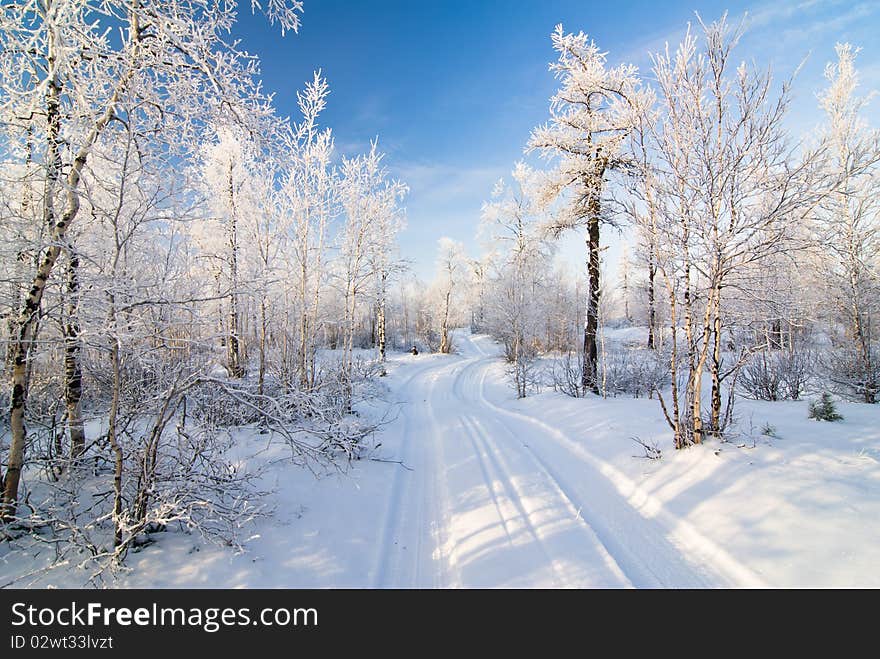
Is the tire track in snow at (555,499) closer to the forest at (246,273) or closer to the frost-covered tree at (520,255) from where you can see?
the forest at (246,273)

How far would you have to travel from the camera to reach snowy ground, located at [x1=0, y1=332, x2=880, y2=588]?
3049mm

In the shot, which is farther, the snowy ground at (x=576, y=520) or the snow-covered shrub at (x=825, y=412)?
the snow-covered shrub at (x=825, y=412)

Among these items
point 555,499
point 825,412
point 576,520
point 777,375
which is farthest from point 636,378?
point 576,520

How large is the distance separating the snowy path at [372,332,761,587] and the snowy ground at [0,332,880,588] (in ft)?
0.06

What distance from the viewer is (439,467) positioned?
19.4ft

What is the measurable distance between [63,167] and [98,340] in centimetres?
155

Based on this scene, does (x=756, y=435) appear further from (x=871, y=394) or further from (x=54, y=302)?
(x=54, y=302)

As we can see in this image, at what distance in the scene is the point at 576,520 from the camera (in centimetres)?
406

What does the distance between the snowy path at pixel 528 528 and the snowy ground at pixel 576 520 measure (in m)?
0.02

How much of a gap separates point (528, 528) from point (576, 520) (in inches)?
24.5

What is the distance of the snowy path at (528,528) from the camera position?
316cm

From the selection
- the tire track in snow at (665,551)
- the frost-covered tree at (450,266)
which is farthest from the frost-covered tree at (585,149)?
the frost-covered tree at (450,266)

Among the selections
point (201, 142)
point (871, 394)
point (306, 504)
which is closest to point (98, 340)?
point (201, 142)

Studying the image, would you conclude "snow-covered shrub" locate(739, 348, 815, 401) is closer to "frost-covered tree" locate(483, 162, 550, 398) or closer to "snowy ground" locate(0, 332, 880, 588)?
"snowy ground" locate(0, 332, 880, 588)
